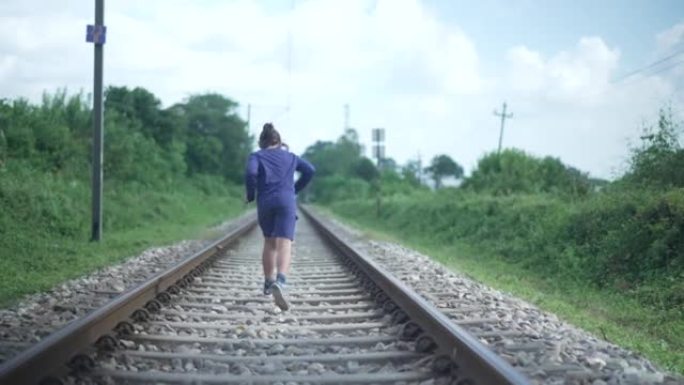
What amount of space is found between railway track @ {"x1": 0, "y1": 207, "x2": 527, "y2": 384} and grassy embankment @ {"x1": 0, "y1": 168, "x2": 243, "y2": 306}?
6.98 feet

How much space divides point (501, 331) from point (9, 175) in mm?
13749

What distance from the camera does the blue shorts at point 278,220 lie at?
6.68m

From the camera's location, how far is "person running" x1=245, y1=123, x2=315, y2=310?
649 cm

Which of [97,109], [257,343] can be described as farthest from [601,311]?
[97,109]

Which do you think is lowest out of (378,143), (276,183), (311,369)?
(311,369)

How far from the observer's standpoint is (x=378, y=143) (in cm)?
3322

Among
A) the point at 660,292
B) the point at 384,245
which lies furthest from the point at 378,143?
the point at 660,292

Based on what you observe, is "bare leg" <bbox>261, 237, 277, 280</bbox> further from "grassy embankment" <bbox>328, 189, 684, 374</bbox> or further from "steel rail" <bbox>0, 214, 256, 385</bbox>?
"grassy embankment" <bbox>328, 189, 684, 374</bbox>

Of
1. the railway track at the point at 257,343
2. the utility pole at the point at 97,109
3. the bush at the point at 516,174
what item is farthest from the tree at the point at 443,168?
the railway track at the point at 257,343

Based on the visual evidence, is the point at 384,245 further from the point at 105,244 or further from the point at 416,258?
the point at 105,244

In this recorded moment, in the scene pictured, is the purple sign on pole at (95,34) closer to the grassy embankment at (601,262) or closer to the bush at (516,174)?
the grassy embankment at (601,262)

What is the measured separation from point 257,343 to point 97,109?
1019 cm

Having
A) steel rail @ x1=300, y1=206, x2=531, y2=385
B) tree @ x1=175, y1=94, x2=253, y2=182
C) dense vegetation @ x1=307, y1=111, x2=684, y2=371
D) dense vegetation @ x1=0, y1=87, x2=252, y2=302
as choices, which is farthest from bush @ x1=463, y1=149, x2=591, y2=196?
tree @ x1=175, y1=94, x2=253, y2=182

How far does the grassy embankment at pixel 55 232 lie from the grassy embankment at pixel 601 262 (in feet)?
18.8
